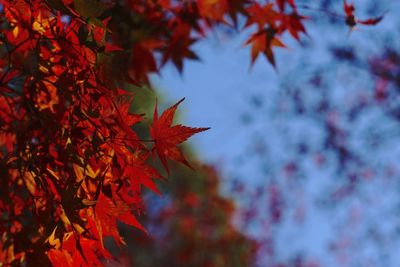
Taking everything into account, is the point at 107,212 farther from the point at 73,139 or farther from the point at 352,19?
the point at 352,19

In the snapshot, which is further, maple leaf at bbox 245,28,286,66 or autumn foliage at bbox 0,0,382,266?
maple leaf at bbox 245,28,286,66

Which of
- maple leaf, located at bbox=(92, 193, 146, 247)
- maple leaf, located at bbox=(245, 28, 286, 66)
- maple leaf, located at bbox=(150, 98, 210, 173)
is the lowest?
maple leaf, located at bbox=(92, 193, 146, 247)

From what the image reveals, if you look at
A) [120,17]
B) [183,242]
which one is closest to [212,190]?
[183,242]

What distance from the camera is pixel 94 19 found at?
167 centimetres

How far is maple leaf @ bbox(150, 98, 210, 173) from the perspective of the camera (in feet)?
5.22

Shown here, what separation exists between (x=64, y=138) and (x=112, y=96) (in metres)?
0.23

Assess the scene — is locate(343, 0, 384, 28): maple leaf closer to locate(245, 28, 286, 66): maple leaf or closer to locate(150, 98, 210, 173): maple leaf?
locate(245, 28, 286, 66): maple leaf

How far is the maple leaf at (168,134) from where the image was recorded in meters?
1.59

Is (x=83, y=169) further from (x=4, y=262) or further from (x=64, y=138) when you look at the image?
(x=4, y=262)

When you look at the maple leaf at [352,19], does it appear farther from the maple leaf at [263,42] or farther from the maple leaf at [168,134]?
the maple leaf at [168,134]

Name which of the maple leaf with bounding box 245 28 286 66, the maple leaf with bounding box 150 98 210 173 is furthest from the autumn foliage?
the maple leaf with bounding box 245 28 286 66

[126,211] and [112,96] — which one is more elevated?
[112,96]

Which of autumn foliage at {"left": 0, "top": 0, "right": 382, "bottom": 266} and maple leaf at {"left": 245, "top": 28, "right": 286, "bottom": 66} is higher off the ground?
maple leaf at {"left": 245, "top": 28, "right": 286, "bottom": 66}

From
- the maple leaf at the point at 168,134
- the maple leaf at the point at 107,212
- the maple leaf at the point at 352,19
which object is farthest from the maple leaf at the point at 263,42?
the maple leaf at the point at 107,212
